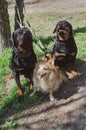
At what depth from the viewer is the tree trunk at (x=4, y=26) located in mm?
8695

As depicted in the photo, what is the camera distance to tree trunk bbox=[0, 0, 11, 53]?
870 cm

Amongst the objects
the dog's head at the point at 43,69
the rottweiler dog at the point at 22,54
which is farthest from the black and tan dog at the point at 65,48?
the dog's head at the point at 43,69

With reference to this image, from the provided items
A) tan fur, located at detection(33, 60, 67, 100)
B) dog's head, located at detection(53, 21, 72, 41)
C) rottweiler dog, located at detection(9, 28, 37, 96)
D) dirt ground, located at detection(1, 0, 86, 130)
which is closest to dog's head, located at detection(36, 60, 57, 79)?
tan fur, located at detection(33, 60, 67, 100)

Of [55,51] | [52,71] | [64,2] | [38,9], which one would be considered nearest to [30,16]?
[38,9]

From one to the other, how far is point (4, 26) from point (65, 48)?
9.61 ft

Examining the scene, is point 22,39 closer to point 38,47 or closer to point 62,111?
point 62,111

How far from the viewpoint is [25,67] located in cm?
608

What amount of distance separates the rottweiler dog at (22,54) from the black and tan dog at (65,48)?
0.57 m

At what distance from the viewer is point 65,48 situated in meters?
6.35

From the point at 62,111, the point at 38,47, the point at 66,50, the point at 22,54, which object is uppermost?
the point at 22,54

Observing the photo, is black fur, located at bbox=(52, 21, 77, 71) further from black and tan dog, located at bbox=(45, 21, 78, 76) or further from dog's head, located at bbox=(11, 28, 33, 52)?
dog's head, located at bbox=(11, 28, 33, 52)

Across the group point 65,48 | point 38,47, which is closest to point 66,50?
point 65,48

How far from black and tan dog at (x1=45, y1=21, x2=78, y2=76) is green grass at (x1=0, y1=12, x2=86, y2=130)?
0.64 meters

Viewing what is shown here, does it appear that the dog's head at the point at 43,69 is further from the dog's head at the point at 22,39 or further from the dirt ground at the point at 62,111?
the dirt ground at the point at 62,111
